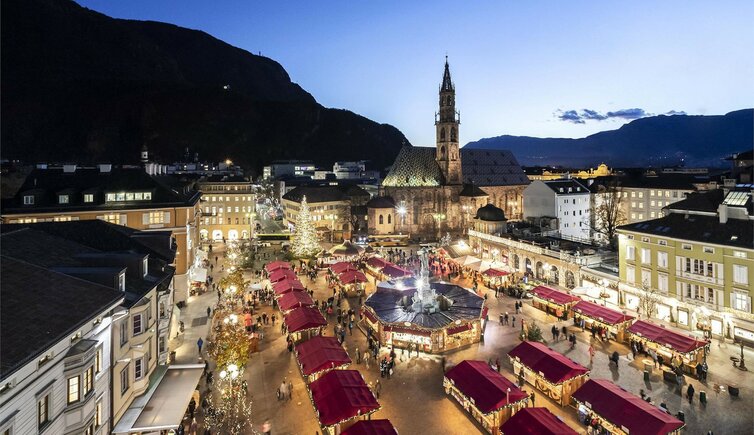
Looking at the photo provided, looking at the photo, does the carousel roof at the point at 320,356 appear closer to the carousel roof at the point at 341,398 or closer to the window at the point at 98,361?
the carousel roof at the point at 341,398

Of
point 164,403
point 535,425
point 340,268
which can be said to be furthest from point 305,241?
point 535,425

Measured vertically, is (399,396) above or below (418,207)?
below

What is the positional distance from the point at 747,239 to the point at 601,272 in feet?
38.7

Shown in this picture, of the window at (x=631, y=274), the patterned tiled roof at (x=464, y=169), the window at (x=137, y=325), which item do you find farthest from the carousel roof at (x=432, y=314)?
the patterned tiled roof at (x=464, y=169)

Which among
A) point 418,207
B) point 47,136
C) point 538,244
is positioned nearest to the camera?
point 538,244

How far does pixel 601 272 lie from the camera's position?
39031 mm

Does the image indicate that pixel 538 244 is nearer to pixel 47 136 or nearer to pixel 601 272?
pixel 601 272

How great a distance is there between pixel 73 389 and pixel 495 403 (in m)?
17.5

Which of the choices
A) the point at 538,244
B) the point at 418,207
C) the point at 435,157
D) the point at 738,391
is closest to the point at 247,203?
the point at 418,207

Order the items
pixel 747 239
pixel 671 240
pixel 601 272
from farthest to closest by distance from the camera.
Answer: pixel 601 272 < pixel 671 240 < pixel 747 239

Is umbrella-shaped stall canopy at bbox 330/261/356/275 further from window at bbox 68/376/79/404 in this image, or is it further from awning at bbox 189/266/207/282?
window at bbox 68/376/79/404

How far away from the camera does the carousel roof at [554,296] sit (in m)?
35.1

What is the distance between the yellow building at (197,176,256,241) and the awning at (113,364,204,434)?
55.4 m

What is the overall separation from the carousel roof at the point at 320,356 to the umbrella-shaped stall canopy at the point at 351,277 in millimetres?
15891
